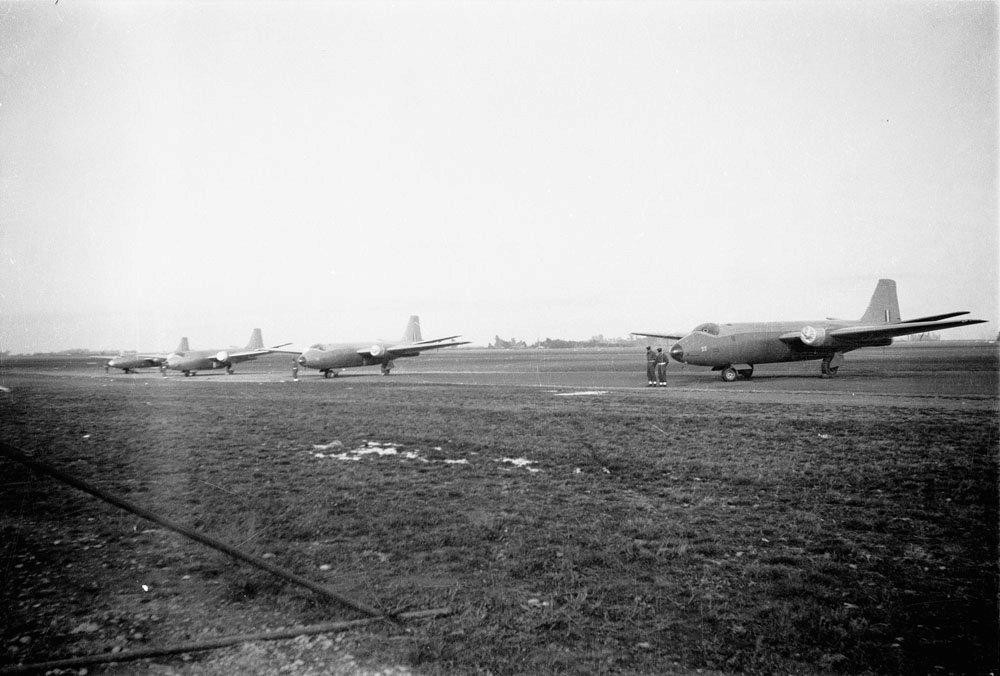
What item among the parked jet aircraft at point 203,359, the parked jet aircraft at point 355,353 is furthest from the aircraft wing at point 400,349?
the parked jet aircraft at point 203,359

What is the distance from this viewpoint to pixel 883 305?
27.4 meters

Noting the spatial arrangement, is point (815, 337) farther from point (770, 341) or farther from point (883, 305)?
point (883, 305)

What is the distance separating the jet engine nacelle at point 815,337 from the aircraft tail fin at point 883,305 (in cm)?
504

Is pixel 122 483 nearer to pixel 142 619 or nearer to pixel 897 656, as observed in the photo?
pixel 142 619

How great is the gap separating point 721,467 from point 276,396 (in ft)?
59.4

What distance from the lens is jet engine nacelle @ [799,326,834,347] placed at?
2406cm

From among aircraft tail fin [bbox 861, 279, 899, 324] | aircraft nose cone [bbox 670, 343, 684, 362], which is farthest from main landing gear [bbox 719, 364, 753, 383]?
aircraft tail fin [bbox 861, 279, 899, 324]

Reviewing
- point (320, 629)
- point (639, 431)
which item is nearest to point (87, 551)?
point (320, 629)

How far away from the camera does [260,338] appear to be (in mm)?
57219

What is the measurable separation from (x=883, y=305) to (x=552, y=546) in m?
29.8

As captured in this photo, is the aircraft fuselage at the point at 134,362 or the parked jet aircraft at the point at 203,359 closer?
the parked jet aircraft at the point at 203,359

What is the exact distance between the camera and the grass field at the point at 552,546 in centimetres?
357

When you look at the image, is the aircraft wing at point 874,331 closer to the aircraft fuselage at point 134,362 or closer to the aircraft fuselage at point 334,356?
the aircraft fuselage at point 334,356

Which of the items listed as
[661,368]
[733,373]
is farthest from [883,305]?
[661,368]
